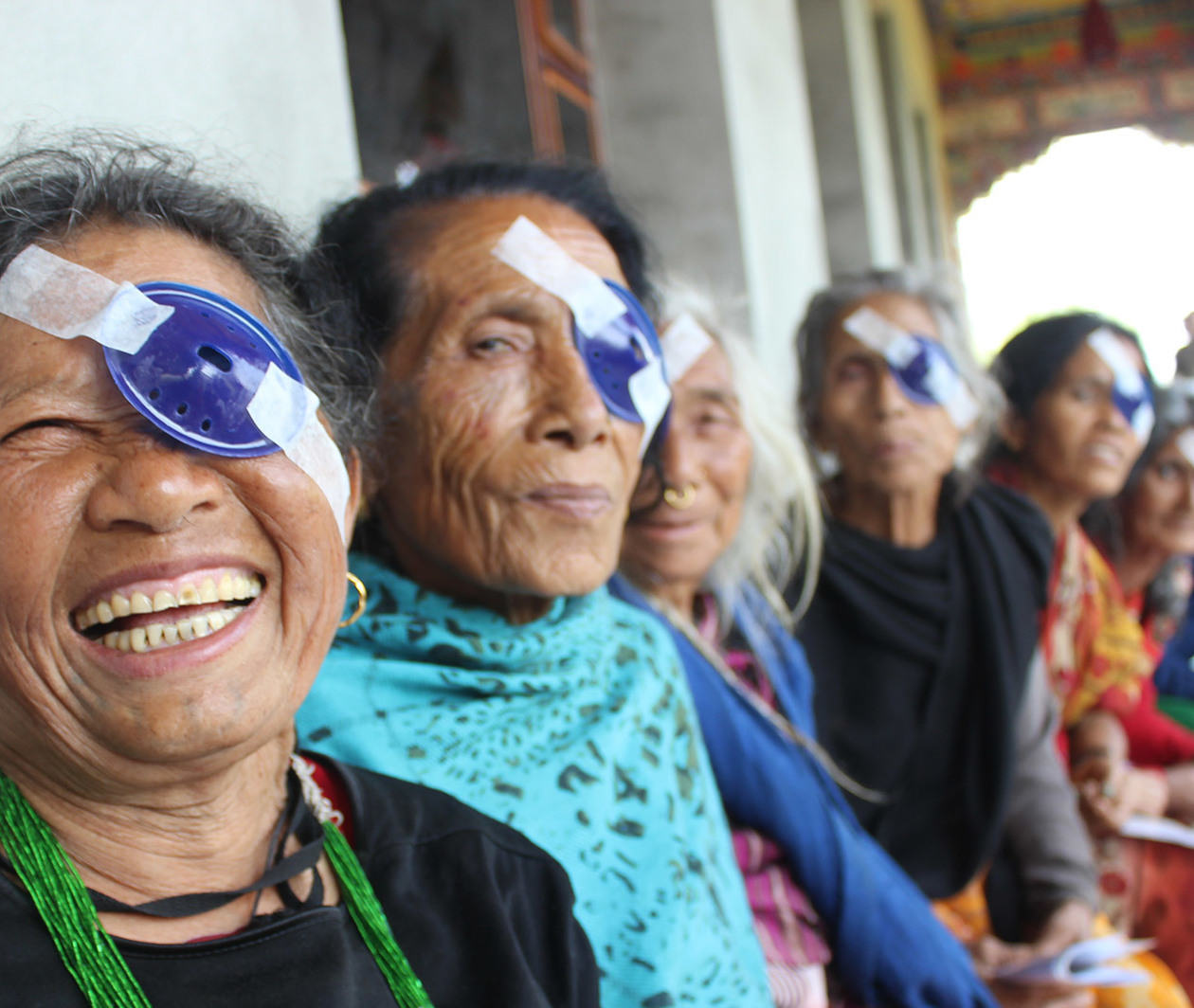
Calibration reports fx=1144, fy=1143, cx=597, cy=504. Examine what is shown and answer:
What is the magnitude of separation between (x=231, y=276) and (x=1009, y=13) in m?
11.4

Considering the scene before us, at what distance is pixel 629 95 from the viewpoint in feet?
12.5

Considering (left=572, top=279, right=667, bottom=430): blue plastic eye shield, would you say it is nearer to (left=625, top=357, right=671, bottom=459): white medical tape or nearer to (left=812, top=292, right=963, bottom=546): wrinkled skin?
(left=625, top=357, right=671, bottom=459): white medical tape

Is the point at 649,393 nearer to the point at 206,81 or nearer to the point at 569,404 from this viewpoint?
the point at 569,404

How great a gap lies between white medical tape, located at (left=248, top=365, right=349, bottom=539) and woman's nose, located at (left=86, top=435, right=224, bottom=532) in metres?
0.07

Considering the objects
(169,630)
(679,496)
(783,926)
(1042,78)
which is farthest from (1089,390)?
(1042,78)

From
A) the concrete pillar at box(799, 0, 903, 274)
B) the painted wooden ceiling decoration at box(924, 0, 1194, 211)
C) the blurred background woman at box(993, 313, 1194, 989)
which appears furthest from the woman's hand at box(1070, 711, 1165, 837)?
the painted wooden ceiling decoration at box(924, 0, 1194, 211)

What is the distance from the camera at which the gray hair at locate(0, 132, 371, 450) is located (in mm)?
892

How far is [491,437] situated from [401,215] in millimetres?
342

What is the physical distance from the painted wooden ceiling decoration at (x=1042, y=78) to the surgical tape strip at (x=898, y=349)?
9.18 m

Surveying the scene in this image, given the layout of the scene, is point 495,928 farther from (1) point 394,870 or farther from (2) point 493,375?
(2) point 493,375

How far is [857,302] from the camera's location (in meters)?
2.40

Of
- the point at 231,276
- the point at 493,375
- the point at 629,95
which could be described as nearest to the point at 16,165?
the point at 231,276

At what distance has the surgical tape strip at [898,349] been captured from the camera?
2314 mm

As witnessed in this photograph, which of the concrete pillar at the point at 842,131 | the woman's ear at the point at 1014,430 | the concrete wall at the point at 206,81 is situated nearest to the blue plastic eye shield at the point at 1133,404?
the woman's ear at the point at 1014,430
